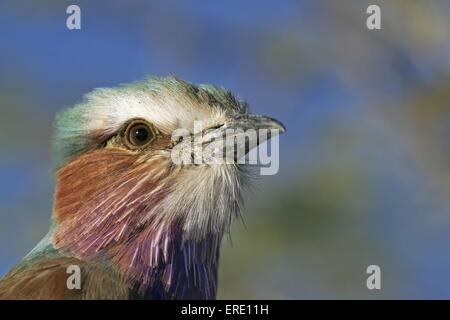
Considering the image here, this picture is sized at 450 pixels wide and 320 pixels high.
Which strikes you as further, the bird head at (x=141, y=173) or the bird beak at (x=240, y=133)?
the bird beak at (x=240, y=133)

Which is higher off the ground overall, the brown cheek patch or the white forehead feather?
the white forehead feather

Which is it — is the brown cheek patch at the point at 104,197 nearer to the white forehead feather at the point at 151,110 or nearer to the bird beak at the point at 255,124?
the white forehead feather at the point at 151,110

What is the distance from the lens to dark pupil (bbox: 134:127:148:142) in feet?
49.1

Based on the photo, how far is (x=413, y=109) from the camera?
1576cm

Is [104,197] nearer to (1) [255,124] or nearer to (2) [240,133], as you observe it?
(2) [240,133]

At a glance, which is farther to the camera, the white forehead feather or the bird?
the white forehead feather

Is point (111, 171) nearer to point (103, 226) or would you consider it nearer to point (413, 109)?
point (103, 226)

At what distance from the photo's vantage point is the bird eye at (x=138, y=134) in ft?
49.0

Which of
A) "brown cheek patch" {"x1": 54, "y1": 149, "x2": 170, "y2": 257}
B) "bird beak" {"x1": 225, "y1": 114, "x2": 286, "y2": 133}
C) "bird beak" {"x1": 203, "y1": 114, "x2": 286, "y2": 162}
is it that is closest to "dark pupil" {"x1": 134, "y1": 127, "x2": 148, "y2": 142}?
"brown cheek patch" {"x1": 54, "y1": 149, "x2": 170, "y2": 257}

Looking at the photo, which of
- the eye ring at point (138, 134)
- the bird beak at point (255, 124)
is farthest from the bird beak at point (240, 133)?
the eye ring at point (138, 134)

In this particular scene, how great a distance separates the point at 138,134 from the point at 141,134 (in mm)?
18

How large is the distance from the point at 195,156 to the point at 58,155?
866 mm

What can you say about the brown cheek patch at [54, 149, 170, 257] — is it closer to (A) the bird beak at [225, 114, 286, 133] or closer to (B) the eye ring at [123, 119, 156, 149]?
(B) the eye ring at [123, 119, 156, 149]
